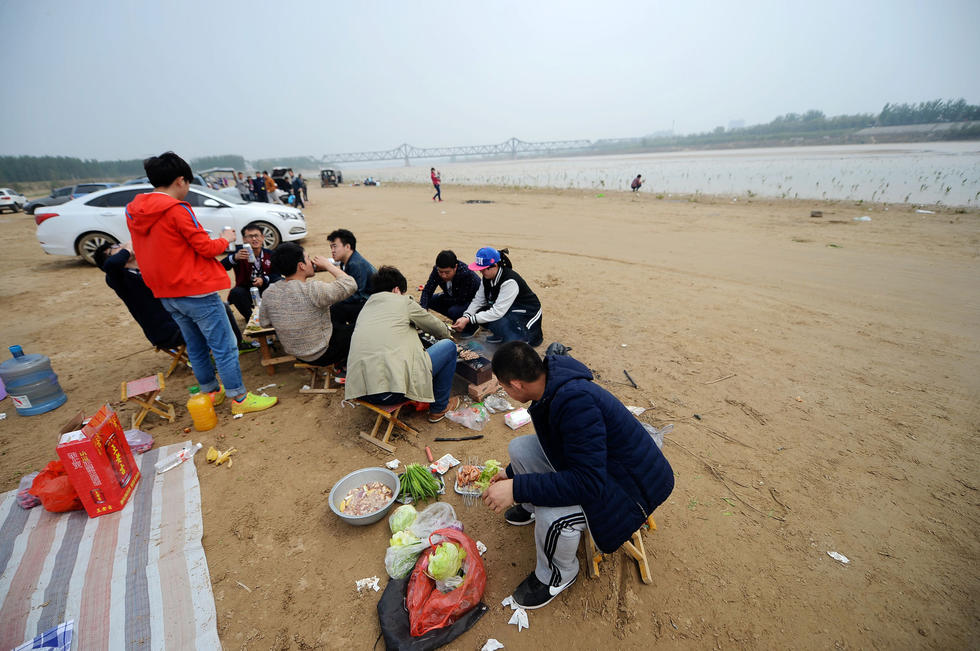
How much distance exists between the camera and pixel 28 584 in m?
2.34

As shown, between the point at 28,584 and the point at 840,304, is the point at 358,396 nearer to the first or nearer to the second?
the point at 28,584

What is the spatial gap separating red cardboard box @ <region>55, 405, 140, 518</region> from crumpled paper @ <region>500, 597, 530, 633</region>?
9.57 ft

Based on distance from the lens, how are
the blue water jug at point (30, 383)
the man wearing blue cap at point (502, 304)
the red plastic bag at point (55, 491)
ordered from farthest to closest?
the man wearing blue cap at point (502, 304) < the blue water jug at point (30, 383) < the red plastic bag at point (55, 491)

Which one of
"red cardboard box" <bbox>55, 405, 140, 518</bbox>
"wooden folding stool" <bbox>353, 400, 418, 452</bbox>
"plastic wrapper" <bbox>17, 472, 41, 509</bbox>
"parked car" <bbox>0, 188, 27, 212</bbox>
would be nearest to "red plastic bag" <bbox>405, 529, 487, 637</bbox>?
"wooden folding stool" <bbox>353, 400, 418, 452</bbox>

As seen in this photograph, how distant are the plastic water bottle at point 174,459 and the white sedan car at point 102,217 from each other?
6547 mm

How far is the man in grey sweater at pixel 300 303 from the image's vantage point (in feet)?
12.0

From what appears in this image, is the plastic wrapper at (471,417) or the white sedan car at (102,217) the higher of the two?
the white sedan car at (102,217)

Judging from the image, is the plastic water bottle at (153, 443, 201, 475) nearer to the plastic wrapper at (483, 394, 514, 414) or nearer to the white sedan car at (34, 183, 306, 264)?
the plastic wrapper at (483, 394, 514, 414)

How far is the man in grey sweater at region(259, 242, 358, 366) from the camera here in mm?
3650

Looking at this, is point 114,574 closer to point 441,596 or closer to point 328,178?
point 441,596

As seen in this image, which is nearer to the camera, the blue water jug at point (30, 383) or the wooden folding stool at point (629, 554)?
the wooden folding stool at point (629, 554)

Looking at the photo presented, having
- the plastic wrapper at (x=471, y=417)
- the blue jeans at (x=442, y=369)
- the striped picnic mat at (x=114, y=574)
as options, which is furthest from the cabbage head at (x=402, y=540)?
the plastic wrapper at (x=471, y=417)

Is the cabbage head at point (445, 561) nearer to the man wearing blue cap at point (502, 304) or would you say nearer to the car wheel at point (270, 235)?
the man wearing blue cap at point (502, 304)

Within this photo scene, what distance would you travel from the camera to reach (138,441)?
3.39 meters
